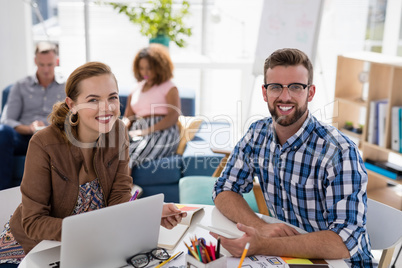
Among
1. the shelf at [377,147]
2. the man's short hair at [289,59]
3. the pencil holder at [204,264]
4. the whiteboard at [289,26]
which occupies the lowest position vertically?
the shelf at [377,147]

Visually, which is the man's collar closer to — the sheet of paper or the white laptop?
the white laptop

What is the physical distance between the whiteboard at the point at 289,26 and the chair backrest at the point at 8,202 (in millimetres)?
2064

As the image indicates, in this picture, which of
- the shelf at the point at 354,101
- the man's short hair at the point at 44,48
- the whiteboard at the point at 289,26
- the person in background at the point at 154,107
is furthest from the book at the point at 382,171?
the man's short hair at the point at 44,48

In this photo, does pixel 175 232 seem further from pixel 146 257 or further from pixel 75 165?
pixel 75 165

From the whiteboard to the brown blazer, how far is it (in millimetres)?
1794

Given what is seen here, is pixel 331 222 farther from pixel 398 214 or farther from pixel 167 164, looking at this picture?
pixel 167 164

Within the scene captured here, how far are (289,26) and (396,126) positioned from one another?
40.4 inches

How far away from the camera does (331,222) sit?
1545 millimetres

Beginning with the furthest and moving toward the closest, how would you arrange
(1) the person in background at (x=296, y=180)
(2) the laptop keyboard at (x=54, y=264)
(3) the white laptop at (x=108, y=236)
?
(1) the person in background at (x=296, y=180) → (2) the laptop keyboard at (x=54, y=264) → (3) the white laptop at (x=108, y=236)

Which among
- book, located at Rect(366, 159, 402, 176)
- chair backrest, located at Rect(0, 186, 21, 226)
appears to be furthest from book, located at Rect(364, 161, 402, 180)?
chair backrest, located at Rect(0, 186, 21, 226)

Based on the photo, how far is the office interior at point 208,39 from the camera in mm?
4617

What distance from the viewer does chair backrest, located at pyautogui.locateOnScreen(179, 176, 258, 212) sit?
2457mm

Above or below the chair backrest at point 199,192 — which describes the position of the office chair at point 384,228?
above

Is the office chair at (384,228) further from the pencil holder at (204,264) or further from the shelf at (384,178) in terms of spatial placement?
the shelf at (384,178)
